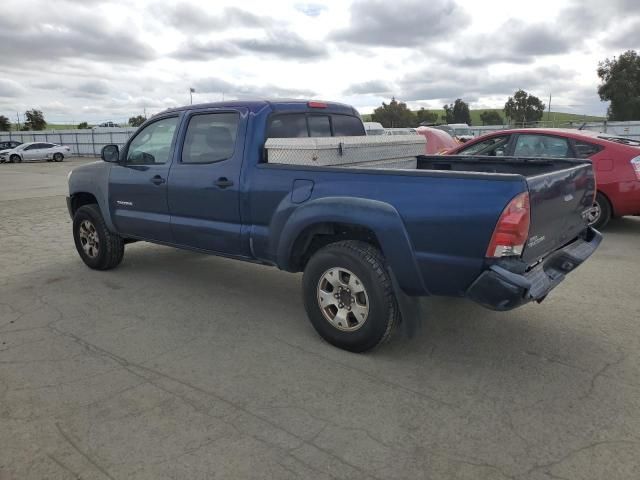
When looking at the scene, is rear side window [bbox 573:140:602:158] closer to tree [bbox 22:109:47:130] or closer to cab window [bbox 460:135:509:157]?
cab window [bbox 460:135:509:157]

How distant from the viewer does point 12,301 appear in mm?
5105

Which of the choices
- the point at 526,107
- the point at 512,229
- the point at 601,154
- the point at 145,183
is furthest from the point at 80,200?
the point at 526,107

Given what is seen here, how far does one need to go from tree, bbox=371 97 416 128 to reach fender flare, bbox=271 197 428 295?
7389 centimetres

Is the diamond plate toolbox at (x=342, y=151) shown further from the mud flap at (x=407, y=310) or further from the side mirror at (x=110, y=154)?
the side mirror at (x=110, y=154)

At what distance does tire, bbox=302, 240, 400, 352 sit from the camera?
3.54 m

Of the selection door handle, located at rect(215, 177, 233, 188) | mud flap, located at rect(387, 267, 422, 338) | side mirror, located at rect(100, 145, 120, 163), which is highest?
side mirror, located at rect(100, 145, 120, 163)

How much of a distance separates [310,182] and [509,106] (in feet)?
268

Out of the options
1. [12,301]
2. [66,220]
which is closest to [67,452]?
[12,301]

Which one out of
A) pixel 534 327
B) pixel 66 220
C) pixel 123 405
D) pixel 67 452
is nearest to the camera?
pixel 67 452

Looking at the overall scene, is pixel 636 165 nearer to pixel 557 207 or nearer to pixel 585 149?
pixel 585 149

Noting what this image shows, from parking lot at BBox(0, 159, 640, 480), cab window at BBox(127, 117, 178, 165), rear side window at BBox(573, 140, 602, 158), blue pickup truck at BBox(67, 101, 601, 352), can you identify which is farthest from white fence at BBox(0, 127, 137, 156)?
parking lot at BBox(0, 159, 640, 480)

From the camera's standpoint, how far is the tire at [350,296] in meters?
3.54

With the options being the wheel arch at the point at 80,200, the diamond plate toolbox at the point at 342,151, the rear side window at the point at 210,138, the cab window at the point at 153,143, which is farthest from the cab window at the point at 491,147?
the wheel arch at the point at 80,200

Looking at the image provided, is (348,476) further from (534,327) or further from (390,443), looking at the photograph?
(534,327)
